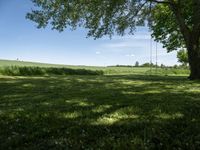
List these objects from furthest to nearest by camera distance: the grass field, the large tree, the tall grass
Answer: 1. the tall grass
2. the large tree
3. the grass field

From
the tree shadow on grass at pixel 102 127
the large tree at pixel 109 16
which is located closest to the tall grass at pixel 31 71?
the large tree at pixel 109 16

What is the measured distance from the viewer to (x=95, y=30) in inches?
1250

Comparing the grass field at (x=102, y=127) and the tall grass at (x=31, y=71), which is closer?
the grass field at (x=102, y=127)

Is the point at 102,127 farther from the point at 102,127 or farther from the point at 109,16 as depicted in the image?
the point at 109,16

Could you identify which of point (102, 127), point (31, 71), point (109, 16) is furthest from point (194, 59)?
point (31, 71)

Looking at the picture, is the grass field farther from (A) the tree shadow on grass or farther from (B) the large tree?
(B) the large tree

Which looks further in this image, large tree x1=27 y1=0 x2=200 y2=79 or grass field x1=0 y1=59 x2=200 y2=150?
large tree x1=27 y1=0 x2=200 y2=79

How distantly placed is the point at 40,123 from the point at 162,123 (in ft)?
10.7

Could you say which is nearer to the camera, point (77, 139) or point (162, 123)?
point (77, 139)

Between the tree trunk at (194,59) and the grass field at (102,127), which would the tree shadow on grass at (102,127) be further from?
the tree trunk at (194,59)

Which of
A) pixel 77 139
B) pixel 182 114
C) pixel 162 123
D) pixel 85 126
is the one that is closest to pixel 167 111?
pixel 182 114

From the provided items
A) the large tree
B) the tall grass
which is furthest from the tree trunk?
the tall grass

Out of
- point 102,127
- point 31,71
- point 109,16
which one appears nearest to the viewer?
point 102,127

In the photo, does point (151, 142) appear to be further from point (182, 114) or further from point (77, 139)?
point (182, 114)
